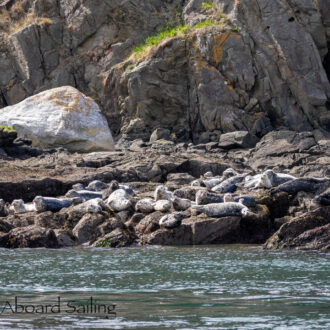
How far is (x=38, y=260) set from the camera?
30.0 ft

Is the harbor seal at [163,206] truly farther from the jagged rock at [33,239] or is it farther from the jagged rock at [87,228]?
the jagged rock at [33,239]

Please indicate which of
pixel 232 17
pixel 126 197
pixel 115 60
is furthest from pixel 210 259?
pixel 115 60

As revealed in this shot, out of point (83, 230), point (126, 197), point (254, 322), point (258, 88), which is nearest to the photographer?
point (254, 322)

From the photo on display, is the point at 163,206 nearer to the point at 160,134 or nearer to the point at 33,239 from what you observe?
the point at 33,239

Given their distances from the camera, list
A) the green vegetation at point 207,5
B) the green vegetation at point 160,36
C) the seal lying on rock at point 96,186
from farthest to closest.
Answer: the green vegetation at point 207,5 < the green vegetation at point 160,36 < the seal lying on rock at point 96,186

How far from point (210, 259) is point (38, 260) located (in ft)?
8.65

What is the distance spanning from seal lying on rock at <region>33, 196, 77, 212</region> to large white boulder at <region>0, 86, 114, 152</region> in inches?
379

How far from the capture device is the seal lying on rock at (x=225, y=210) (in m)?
11.6

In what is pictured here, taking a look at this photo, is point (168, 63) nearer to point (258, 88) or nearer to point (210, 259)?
point (258, 88)

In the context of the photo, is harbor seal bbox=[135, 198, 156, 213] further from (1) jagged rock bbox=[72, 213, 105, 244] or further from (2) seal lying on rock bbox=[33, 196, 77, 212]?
(2) seal lying on rock bbox=[33, 196, 77, 212]

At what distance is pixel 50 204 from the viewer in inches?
513

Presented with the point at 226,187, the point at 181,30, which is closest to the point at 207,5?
the point at 181,30

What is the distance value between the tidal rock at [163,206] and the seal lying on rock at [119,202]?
2.12 feet

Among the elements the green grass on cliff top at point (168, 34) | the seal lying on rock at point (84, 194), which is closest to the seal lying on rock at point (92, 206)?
the seal lying on rock at point (84, 194)
